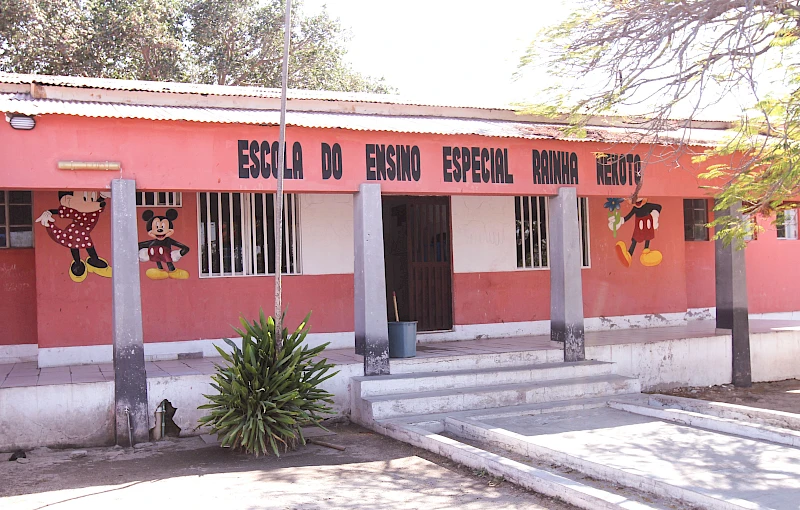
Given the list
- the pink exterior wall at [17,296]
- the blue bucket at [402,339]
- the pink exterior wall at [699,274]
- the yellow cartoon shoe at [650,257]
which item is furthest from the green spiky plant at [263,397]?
the pink exterior wall at [699,274]

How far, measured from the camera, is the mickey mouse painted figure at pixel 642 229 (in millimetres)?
12766

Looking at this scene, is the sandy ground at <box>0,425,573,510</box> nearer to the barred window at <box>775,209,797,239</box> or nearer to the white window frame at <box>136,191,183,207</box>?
the white window frame at <box>136,191,183,207</box>

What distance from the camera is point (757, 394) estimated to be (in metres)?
10.6

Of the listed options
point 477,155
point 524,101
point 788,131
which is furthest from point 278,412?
point 788,131

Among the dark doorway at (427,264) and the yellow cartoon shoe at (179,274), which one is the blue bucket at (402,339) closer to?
the dark doorway at (427,264)

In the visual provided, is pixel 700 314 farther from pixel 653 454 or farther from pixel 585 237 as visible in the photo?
pixel 653 454

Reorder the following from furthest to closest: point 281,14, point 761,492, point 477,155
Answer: point 281,14, point 477,155, point 761,492

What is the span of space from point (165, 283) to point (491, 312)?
490 centimetres

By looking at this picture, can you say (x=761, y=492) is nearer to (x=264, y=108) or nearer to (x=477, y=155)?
(x=477, y=155)

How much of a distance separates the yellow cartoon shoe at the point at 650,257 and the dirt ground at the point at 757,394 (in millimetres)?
2593

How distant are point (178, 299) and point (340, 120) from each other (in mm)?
3227

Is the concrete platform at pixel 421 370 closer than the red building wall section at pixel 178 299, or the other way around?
the concrete platform at pixel 421 370

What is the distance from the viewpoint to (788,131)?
823cm

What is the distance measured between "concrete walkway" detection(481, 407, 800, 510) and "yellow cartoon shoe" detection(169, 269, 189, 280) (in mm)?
4446
